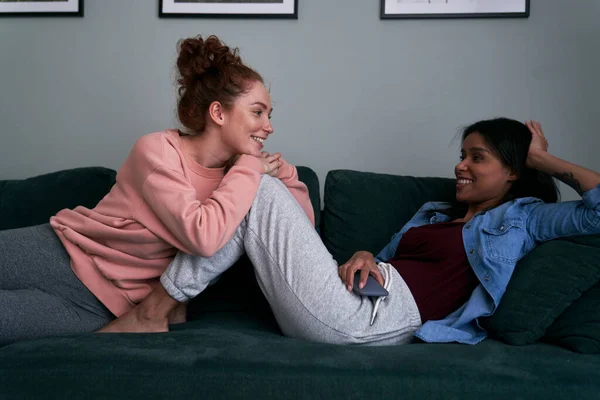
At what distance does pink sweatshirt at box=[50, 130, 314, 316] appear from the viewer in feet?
4.97

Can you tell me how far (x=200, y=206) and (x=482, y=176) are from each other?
918 millimetres

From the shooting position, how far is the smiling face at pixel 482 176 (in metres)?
1.83

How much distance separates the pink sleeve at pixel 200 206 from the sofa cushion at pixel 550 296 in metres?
0.77

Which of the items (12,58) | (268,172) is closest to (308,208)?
(268,172)

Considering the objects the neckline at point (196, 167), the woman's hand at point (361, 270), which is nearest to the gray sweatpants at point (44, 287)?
the neckline at point (196, 167)

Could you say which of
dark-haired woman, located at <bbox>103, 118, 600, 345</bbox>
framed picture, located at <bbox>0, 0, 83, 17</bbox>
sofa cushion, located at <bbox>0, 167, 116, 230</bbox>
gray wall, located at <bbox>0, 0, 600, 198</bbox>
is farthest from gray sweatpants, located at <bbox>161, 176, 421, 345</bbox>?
framed picture, located at <bbox>0, 0, 83, 17</bbox>

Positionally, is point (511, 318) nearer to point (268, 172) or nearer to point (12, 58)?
point (268, 172)

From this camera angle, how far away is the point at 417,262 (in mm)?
1712

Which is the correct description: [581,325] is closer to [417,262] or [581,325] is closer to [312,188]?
[417,262]

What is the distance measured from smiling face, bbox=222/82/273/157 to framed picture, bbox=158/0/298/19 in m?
0.86

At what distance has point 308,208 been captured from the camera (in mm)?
1983

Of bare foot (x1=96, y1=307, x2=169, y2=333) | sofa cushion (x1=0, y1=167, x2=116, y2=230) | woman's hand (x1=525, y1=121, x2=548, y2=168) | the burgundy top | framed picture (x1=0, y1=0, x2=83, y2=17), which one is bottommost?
bare foot (x1=96, y1=307, x2=169, y2=333)

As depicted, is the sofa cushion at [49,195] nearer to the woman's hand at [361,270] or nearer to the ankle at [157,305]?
the ankle at [157,305]

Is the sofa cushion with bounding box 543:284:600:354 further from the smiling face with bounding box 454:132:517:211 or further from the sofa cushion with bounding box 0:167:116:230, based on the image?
the sofa cushion with bounding box 0:167:116:230
